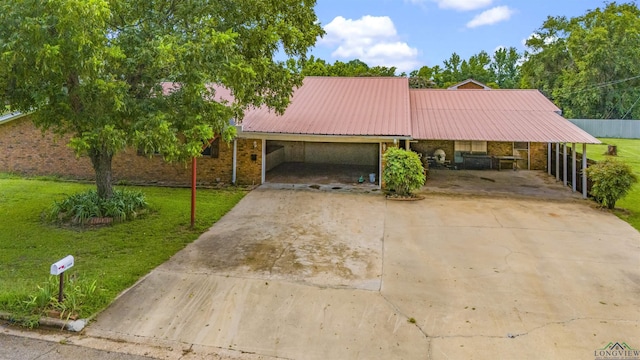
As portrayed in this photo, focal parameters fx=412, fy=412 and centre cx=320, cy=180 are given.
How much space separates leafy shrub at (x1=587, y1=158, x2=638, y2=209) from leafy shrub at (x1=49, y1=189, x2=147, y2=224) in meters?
12.6

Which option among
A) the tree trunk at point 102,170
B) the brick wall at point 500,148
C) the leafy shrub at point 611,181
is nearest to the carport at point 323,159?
the brick wall at point 500,148

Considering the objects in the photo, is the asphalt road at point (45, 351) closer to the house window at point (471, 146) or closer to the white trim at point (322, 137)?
the white trim at point (322, 137)

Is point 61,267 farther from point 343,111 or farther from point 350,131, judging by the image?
point 343,111


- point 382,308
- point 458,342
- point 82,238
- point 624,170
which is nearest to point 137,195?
point 82,238

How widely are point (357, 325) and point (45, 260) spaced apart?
566 cm

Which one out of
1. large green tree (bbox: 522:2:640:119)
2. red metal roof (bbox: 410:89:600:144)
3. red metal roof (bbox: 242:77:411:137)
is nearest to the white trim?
red metal roof (bbox: 242:77:411:137)

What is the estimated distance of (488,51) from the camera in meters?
59.4

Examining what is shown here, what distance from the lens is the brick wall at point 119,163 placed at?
1470 centimetres

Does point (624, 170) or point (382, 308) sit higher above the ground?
point (624, 170)

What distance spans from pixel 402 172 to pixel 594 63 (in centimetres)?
3071

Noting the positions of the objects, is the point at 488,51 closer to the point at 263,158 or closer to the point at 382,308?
the point at 263,158

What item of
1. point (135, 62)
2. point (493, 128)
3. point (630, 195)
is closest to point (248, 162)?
point (135, 62)

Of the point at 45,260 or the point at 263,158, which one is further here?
the point at 263,158

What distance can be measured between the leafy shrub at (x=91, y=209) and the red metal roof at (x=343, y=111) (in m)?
5.13
